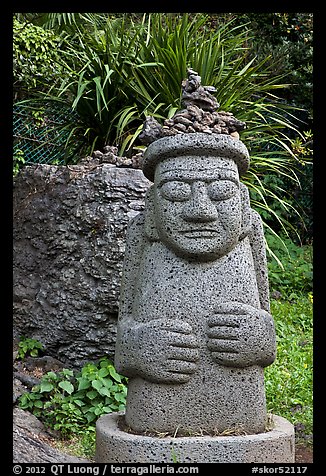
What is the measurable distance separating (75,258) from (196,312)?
7.61 ft

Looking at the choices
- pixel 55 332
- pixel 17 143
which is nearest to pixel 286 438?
pixel 55 332

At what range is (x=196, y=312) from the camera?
10.7 feet

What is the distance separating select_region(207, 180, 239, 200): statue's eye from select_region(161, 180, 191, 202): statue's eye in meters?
0.11

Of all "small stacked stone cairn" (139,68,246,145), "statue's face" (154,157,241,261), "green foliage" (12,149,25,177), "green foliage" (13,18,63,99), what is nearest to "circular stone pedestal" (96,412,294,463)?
"statue's face" (154,157,241,261)

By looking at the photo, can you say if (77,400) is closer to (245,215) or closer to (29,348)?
(29,348)

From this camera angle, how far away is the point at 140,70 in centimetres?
704

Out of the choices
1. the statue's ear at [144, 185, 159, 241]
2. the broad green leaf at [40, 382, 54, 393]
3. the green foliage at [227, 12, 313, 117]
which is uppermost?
the green foliage at [227, 12, 313, 117]

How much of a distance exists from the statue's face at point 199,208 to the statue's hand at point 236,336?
0.93ft

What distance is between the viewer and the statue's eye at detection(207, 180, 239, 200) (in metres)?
3.30

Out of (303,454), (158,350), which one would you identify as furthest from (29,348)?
(158,350)

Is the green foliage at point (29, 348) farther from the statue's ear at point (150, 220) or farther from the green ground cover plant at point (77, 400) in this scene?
the statue's ear at point (150, 220)

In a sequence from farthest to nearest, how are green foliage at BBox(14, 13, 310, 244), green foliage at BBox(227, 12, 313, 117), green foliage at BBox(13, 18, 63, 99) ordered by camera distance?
1. green foliage at BBox(227, 12, 313, 117)
2. green foliage at BBox(14, 13, 310, 244)
3. green foliage at BBox(13, 18, 63, 99)

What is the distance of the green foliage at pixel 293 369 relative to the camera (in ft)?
15.6

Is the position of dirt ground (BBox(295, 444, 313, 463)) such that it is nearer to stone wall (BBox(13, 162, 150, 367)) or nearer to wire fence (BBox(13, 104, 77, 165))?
stone wall (BBox(13, 162, 150, 367))
